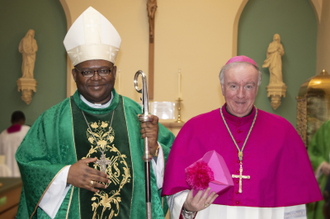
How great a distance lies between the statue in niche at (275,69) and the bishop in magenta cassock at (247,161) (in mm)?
4401

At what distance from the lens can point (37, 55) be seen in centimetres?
688

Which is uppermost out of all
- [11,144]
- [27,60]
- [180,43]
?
[180,43]

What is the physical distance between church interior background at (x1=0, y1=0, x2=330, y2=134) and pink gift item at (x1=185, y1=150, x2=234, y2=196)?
185 inches

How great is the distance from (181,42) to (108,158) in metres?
4.67

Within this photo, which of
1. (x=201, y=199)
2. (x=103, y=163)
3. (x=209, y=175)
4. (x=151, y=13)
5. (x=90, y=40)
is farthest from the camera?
(x=151, y=13)

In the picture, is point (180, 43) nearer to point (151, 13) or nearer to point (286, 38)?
point (151, 13)

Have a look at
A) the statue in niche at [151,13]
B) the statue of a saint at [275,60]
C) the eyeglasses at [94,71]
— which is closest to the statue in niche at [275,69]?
the statue of a saint at [275,60]

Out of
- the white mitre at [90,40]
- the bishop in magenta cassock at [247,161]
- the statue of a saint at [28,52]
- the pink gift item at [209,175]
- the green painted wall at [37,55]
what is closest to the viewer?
the pink gift item at [209,175]

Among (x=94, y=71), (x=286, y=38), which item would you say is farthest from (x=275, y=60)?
(x=94, y=71)

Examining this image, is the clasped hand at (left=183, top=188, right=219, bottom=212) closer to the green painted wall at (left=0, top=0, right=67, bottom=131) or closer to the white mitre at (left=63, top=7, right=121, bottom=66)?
the white mitre at (left=63, top=7, right=121, bottom=66)

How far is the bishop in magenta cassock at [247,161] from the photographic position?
82.3 inches

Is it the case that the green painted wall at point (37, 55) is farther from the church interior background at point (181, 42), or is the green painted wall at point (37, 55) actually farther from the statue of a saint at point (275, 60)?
the statue of a saint at point (275, 60)

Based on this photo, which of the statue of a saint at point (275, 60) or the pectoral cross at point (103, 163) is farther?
the statue of a saint at point (275, 60)

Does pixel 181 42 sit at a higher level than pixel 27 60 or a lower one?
higher
